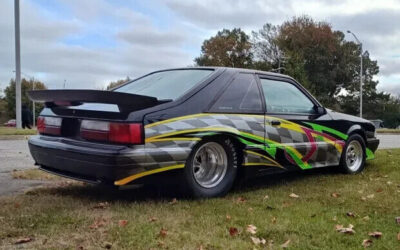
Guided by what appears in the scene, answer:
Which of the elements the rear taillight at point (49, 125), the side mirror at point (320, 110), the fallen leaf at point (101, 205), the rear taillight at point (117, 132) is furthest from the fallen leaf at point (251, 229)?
the side mirror at point (320, 110)

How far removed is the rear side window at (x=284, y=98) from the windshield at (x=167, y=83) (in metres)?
0.81

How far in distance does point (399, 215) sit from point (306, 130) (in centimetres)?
181

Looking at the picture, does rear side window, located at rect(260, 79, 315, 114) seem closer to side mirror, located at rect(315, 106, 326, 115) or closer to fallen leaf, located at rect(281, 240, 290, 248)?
side mirror, located at rect(315, 106, 326, 115)

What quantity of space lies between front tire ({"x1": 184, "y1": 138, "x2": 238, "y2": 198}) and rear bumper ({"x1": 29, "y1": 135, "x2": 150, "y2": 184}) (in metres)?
0.71

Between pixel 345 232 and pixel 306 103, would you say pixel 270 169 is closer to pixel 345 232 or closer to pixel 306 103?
pixel 306 103

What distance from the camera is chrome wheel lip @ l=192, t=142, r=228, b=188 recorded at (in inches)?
188

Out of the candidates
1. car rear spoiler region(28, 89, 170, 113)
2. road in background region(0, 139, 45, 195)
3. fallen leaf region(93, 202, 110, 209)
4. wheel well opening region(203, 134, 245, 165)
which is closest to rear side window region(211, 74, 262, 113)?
wheel well opening region(203, 134, 245, 165)

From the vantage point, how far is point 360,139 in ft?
22.2

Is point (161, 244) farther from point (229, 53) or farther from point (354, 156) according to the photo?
point (229, 53)

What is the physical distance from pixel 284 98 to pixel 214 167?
1.40 meters

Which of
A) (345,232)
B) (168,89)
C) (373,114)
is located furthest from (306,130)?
(373,114)

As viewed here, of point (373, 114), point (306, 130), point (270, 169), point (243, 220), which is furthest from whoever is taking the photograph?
point (373, 114)

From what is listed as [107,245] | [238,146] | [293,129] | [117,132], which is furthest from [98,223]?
[293,129]

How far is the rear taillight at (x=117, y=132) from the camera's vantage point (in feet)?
13.6
